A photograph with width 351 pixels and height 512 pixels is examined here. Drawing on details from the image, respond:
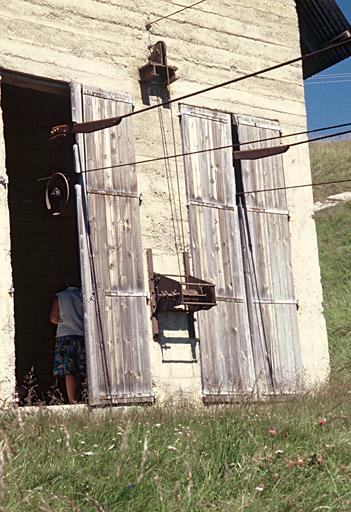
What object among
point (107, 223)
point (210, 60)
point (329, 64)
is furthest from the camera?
point (329, 64)

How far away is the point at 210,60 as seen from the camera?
466 inches

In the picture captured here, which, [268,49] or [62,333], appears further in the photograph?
[268,49]

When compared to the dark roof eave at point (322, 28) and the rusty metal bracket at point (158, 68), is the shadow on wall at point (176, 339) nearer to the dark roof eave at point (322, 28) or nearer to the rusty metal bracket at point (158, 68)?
the rusty metal bracket at point (158, 68)

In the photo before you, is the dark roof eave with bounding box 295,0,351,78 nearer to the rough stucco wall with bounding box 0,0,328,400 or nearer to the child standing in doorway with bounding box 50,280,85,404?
the rough stucco wall with bounding box 0,0,328,400

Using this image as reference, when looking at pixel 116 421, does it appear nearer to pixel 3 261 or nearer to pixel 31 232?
pixel 3 261

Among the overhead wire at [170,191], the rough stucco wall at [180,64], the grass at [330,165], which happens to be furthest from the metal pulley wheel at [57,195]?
the grass at [330,165]

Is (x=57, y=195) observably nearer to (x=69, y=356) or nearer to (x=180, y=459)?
(x=69, y=356)

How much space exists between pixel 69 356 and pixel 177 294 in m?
1.29

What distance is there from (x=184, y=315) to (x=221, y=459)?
327cm

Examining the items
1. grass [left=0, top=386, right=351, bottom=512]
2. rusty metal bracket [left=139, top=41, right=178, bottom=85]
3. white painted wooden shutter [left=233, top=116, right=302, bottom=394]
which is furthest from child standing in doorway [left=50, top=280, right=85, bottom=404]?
rusty metal bracket [left=139, top=41, right=178, bottom=85]

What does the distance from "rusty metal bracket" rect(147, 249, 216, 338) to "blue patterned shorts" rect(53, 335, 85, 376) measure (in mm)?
830

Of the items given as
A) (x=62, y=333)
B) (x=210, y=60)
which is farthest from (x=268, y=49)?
(x=62, y=333)

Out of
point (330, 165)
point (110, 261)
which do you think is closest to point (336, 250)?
point (330, 165)

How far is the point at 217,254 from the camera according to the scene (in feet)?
36.9
